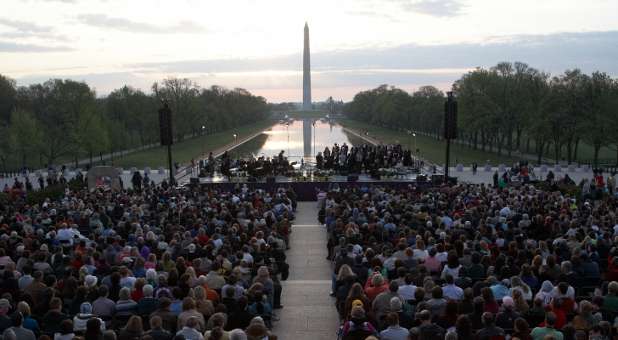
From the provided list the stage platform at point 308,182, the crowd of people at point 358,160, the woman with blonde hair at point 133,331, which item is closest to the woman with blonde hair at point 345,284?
the woman with blonde hair at point 133,331

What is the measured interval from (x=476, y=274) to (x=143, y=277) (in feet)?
18.9

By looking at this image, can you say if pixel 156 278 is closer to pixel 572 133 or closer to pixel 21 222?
pixel 21 222

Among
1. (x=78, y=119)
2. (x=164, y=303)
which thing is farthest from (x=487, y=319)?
(x=78, y=119)

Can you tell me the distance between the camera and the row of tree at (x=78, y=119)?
51594mm

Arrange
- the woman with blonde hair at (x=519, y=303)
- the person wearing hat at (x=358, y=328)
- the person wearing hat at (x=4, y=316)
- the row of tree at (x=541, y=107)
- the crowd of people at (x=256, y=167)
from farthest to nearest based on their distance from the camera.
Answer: the row of tree at (x=541, y=107)
the crowd of people at (x=256, y=167)
the woman with blonde hair at (x=519, y=303)
the person wearing hat at (x=4, y=316)
the person wearing hat at (x=358, y=328)

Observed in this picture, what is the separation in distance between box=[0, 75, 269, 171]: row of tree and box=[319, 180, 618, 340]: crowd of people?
39102 mm

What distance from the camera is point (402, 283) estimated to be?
10344 mm

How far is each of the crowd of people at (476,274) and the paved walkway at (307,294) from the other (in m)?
0.49

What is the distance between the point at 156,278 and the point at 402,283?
4.12m

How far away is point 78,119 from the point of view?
54969 mm

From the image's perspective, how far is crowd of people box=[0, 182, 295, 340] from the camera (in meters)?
8.28

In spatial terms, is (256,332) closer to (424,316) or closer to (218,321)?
(218,321)

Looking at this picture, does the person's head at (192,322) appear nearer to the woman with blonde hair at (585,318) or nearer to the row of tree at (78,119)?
the woman with blonde hair at (585,318)

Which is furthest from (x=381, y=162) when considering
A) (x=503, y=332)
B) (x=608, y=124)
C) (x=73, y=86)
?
(x=73, y=86)
